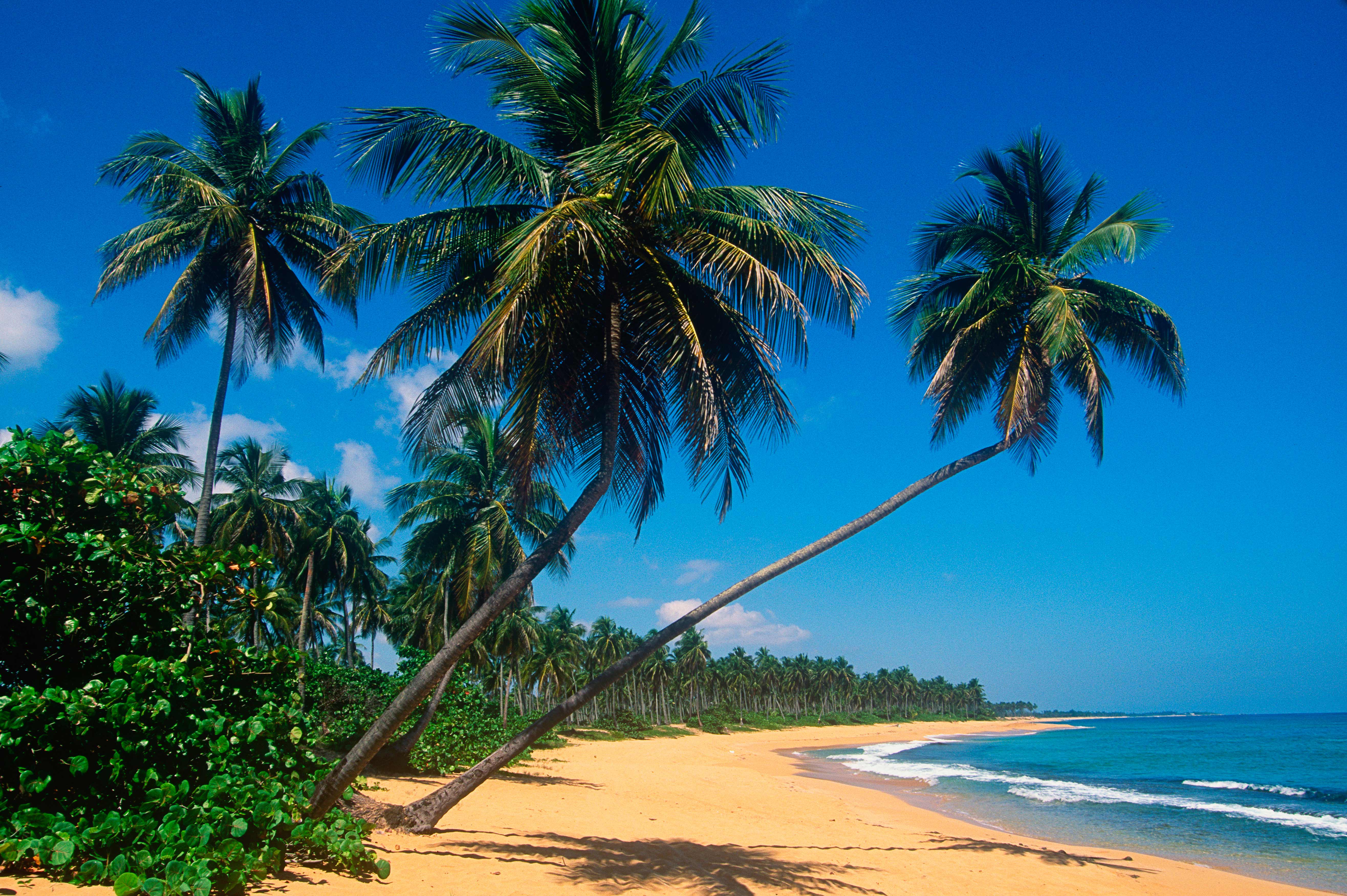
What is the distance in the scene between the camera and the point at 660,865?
7.95 m

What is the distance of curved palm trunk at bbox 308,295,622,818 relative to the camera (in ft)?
20.4

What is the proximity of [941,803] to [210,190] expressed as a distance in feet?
71.9

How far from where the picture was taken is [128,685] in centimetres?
479

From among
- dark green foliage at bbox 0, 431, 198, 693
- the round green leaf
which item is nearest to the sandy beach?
the round green leaf

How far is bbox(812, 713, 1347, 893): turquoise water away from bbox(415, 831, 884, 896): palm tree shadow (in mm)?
9012

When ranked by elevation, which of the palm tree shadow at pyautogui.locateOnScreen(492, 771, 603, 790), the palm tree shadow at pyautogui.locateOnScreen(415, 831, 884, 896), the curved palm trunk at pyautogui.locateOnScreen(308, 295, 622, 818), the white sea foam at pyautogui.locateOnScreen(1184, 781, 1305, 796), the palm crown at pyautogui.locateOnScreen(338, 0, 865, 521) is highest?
the palm crown at pyautogui.locateOnScreen(338, 0, 865, 521)

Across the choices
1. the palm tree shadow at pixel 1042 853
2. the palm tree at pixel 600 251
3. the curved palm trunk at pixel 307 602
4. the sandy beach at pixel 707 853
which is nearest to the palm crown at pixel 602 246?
the palm tree at pixel 600 251

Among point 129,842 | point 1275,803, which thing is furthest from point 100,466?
point 1275,803

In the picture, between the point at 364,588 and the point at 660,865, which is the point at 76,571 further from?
the point at 364,588

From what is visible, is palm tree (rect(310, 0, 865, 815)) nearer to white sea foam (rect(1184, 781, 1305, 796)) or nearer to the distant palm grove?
the distant palm grove

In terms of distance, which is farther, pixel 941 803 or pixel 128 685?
pixel 941 803

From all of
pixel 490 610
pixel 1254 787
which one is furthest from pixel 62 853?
pixel 1254 787

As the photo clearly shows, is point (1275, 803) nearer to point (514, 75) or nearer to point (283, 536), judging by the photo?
point (514, 75)

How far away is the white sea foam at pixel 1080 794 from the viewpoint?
1920cm
